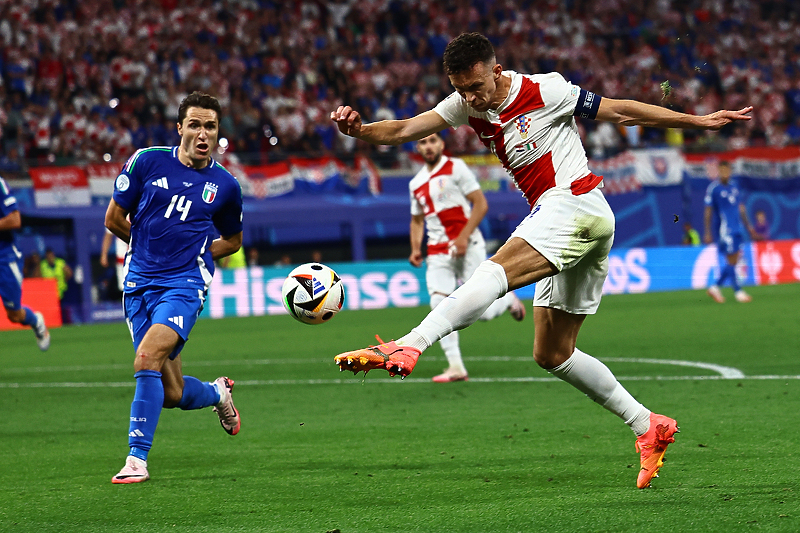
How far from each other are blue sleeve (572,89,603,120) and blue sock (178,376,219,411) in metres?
2.85

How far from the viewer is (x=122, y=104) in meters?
22.9

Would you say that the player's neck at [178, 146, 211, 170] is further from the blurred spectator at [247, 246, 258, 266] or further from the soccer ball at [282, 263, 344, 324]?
the blurred spectator at [247, 246, 258, 266]

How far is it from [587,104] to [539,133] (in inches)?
11.6

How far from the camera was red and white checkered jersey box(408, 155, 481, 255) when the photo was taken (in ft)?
32.7

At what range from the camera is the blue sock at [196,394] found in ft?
19.7

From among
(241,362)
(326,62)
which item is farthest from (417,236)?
(326,62)

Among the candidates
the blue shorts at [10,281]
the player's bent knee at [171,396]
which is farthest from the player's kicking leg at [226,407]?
the blue shorts at [10,281]

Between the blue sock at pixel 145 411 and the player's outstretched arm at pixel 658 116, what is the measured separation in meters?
2.85

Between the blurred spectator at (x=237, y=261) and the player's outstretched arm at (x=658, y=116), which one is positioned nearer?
the player's outstretched arm at (x=658, y=116)

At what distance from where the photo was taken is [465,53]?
471 centimetres

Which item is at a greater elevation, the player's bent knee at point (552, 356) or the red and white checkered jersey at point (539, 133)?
the red and white checkered jersey at point (539, 133)

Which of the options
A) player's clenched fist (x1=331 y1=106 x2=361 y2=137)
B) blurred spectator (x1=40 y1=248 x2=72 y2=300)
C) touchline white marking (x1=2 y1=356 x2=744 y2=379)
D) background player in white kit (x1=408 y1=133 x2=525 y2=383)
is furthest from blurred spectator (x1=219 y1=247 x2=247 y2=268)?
player's clenched fist (x1=331 y1=106 x2=361 y2=137)

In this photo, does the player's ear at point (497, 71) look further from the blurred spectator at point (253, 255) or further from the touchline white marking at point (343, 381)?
the blurred spectator at point (253, 255)

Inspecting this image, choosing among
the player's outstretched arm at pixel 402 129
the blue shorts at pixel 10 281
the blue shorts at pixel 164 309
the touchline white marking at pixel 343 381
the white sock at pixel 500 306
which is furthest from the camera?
the blue shorts at pixel 10 281
